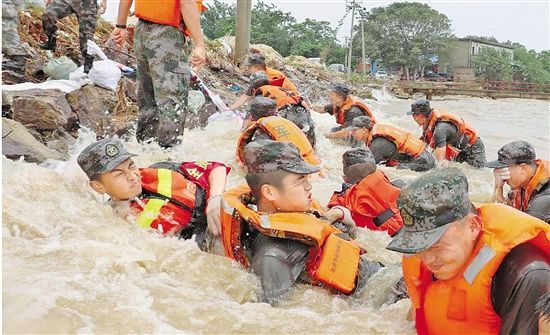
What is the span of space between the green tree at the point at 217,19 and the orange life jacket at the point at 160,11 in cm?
4040

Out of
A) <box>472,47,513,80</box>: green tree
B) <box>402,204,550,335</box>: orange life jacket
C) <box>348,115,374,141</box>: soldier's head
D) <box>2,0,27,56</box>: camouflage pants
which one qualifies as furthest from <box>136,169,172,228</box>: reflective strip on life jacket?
<box>472,47,513,80</box>: green tree

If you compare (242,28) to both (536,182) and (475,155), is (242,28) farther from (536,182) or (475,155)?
(536,182)

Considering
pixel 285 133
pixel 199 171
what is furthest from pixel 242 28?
pixel 199 171

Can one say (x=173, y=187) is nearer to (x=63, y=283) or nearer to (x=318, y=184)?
(x=63, y=283)

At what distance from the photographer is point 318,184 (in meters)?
6.20

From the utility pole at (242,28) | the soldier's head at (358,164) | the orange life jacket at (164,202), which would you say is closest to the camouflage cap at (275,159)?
the orange life jacket at (164,202)

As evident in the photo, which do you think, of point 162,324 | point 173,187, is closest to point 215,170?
point 173,187

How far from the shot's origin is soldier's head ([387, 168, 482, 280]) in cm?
204

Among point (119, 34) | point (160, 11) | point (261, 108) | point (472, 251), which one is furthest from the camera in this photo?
point (261, 108)

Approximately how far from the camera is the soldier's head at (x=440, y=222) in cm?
204

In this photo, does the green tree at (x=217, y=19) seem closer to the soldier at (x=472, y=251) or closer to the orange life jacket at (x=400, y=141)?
the orange life jacket at (x=400, y=141)

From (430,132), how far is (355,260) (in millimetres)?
5752

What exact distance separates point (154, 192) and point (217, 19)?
171ft

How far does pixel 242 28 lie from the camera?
545 inches
